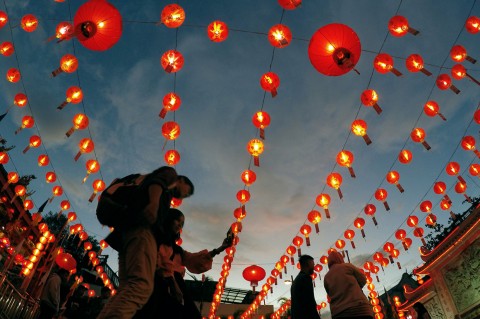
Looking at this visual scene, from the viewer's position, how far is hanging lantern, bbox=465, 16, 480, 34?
6.98 meters

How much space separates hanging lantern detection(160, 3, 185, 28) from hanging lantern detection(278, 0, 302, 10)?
197 cm

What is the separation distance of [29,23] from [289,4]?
5996 mm

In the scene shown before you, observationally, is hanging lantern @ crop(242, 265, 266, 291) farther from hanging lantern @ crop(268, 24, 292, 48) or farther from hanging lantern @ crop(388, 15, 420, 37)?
hanging lantern @ crop(388, 15, 420, 37)

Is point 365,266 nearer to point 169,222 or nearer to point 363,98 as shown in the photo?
point 363,98

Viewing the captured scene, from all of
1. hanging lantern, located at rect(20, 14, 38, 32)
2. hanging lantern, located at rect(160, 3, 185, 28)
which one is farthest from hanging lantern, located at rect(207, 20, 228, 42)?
hanging lantern, located at rect(20, 14, 38, 32)

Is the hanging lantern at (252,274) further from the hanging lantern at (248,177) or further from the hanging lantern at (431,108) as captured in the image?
the hanging lantern at (431,108)

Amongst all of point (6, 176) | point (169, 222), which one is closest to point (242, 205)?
point (169, 222)

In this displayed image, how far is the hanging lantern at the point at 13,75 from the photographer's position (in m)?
8.53

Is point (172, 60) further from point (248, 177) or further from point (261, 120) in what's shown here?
point (248, 177)

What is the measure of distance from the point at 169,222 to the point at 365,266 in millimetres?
15958

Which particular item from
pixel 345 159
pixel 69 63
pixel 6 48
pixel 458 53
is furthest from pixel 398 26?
pixel 6 48

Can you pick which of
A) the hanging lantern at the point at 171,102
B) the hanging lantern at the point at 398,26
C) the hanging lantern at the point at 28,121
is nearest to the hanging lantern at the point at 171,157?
the hanging lantern at the point at 171,102

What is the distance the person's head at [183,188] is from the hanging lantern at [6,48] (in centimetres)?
780

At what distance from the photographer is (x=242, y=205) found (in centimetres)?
1042
